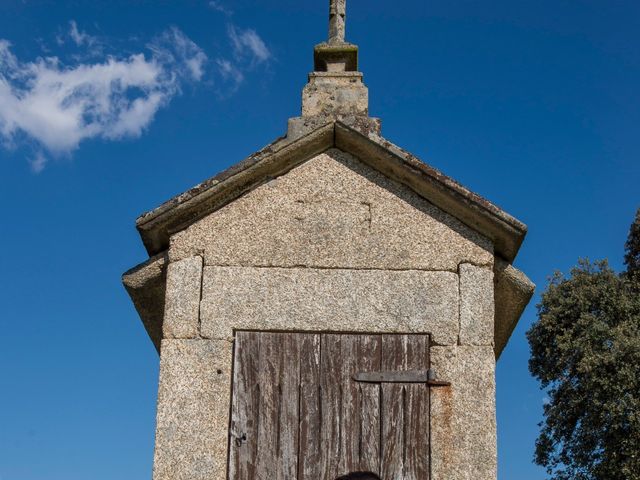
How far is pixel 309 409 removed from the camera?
5402 mm

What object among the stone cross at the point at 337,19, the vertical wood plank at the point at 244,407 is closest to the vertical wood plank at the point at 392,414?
the vertical wood plank at the point at 244,407

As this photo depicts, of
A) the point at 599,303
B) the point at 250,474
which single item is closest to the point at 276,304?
the point at 250,474

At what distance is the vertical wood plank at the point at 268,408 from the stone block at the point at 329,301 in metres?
0.14

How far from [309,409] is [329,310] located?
0.66 m

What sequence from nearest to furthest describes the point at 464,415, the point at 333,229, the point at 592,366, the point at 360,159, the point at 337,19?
the point at 464,415
the point at 333,229
the point at 360,159
the point at 337,19
the point at 592,366

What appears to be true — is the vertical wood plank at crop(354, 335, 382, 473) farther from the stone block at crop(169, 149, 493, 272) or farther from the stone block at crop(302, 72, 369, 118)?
the stone block at crop(302, 72, 369, 118)

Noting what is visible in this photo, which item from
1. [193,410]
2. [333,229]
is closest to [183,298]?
[193,410]

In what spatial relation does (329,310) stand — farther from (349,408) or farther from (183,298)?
(183,298)

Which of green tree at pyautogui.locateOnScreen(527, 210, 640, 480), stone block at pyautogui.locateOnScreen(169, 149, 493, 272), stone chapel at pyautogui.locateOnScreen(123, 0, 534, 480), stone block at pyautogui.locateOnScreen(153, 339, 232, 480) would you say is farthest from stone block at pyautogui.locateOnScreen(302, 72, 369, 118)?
green tree at pyautogui.locateOnScreen(527, 210, 640, 480)

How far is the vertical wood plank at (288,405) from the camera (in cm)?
529

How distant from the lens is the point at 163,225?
579cm

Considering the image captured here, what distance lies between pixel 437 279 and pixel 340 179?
3.25 ft

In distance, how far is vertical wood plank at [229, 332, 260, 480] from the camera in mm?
5289

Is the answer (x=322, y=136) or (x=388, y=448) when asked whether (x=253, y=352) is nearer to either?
(x=388, y=448)
